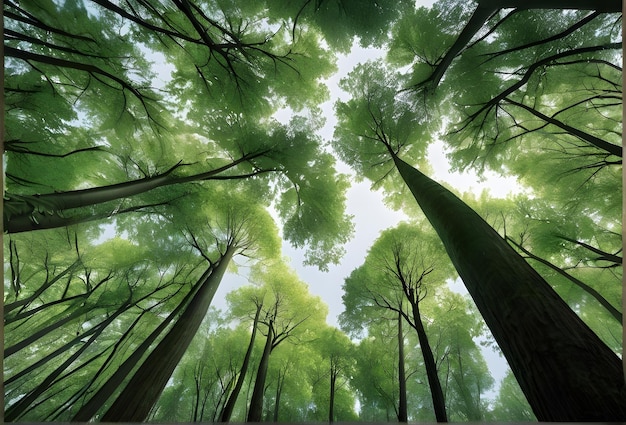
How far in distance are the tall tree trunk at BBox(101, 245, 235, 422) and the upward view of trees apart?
30 mm

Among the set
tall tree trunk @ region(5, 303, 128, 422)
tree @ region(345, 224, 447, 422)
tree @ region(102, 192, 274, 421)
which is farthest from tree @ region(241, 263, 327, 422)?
tall tree trunk @ region(5, 303, 128, 422)

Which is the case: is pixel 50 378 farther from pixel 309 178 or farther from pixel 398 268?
pixel 398 268

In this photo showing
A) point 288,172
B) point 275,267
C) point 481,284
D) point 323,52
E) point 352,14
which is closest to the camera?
point 481,284

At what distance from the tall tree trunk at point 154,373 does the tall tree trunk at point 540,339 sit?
404 centimetres

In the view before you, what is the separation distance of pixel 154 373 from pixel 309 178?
4541 millimetres

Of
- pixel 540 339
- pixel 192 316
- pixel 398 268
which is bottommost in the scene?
pixel 540 339

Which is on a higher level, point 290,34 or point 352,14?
point 290,34

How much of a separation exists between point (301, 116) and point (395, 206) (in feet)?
11.4

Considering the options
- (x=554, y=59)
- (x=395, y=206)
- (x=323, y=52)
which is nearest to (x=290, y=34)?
(x=323, y=52)

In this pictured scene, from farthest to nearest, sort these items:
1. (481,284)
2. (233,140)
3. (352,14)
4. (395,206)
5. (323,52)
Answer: (395,206)
(233,140)
(323,52)
(352,14)
(481,284)

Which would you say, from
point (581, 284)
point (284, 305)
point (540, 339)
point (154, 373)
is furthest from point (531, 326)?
point (284, 305)

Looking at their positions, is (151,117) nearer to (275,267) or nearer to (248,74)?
(248,74)

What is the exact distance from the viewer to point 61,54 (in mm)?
3965

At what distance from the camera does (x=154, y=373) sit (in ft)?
11.7
